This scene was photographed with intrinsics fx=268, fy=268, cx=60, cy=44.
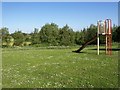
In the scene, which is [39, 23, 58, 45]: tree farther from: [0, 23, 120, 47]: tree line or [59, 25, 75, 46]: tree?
[59, 25, 75, 46]: tree

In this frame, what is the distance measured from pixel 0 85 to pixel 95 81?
393 centimetres

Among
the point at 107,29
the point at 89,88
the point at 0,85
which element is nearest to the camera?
the point at 89,88

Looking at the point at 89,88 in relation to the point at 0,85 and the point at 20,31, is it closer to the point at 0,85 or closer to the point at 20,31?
the point at 0,85

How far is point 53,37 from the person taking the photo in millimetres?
62719

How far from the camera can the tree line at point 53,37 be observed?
60250 millimetres

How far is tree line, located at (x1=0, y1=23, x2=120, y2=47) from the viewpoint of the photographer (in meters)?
60.2

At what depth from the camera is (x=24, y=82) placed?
37.1 ft

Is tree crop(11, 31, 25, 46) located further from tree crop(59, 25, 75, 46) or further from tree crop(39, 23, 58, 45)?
tree crop(59, 25, 75, 46)

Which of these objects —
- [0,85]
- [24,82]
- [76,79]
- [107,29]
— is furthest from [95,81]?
[107,29]

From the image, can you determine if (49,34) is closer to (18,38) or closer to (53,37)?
(53,37)

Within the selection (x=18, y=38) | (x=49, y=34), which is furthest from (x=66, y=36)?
(x=18, y=38)

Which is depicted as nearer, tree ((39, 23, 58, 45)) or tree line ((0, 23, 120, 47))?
tree line ((0, 23, 120, 47))

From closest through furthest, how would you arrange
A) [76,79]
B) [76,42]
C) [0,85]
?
1. [0,85]
2. [76,79]
3. [76,42]

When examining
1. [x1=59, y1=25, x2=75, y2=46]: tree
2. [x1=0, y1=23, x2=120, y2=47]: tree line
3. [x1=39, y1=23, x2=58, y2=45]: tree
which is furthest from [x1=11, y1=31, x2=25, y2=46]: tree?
[x1=59, y1=25, x2=75, y2=46]: tree
